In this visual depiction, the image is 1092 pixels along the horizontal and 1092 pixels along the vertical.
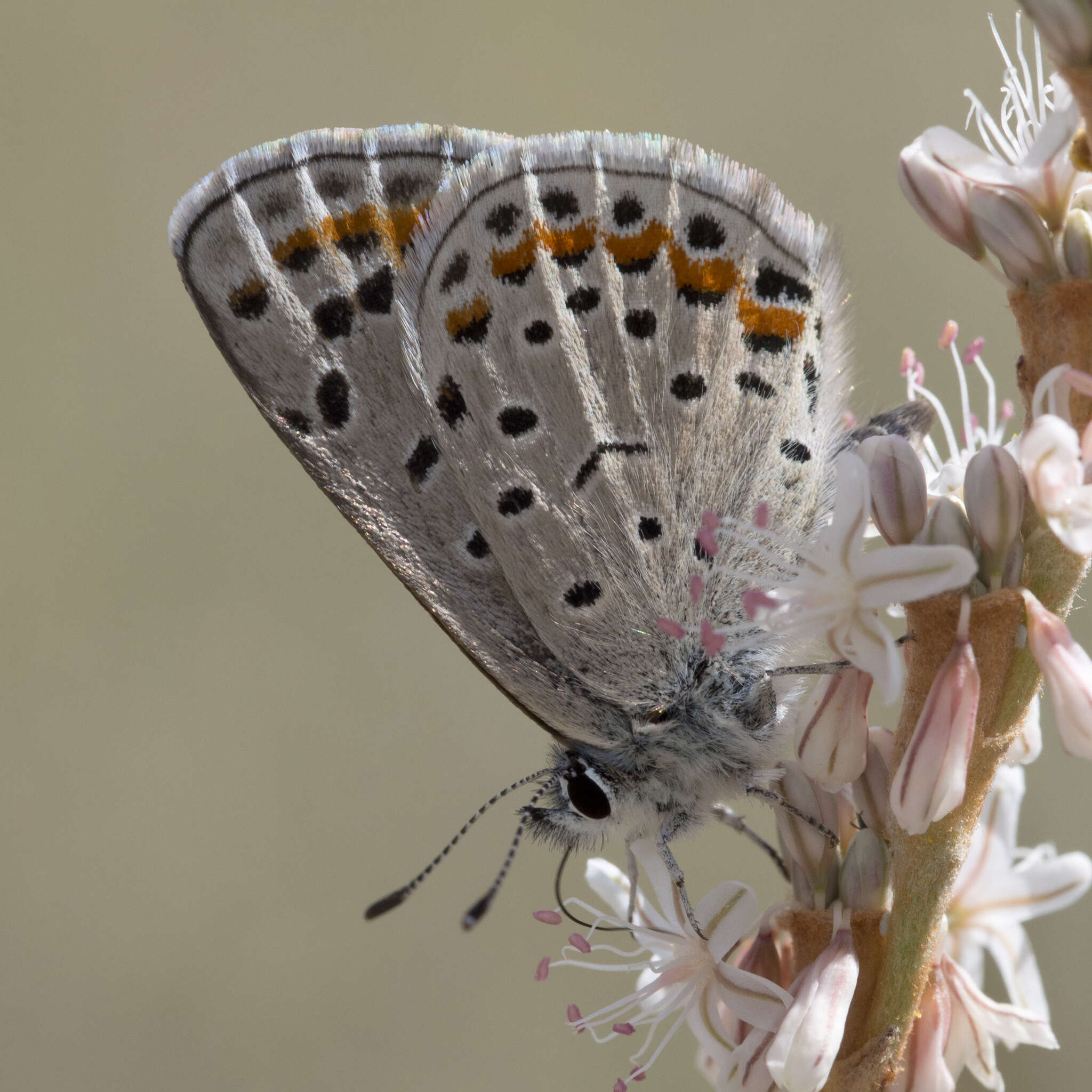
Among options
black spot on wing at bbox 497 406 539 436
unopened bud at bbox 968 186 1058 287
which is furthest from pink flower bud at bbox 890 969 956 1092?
black spot on wing at bbox 497 406 539 436

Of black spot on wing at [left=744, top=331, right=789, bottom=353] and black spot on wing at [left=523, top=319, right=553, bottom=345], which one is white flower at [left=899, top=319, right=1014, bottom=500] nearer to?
black spot on wing at [left=744, top=331, right=789, bottom=353]

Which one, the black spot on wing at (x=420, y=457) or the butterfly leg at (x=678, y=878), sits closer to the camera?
the butterfly leg at (x=678, y=878)

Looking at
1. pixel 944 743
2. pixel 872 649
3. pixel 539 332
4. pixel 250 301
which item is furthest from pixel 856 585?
pixel 250 301

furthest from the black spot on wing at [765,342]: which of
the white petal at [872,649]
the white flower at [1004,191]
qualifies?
the white petal at [872,649]

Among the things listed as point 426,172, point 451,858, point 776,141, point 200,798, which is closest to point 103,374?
point 200,798

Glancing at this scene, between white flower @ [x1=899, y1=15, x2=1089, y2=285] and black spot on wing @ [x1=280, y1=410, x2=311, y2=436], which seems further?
black spot on wing @ [x1=280, y1=410, x2=311, y2=436]

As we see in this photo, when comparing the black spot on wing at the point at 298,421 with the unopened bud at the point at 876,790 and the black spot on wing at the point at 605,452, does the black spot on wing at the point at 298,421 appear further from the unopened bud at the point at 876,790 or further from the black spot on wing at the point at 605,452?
the unopened bud at the point at 876,790

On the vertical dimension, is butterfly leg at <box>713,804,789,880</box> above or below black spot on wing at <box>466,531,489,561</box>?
below
